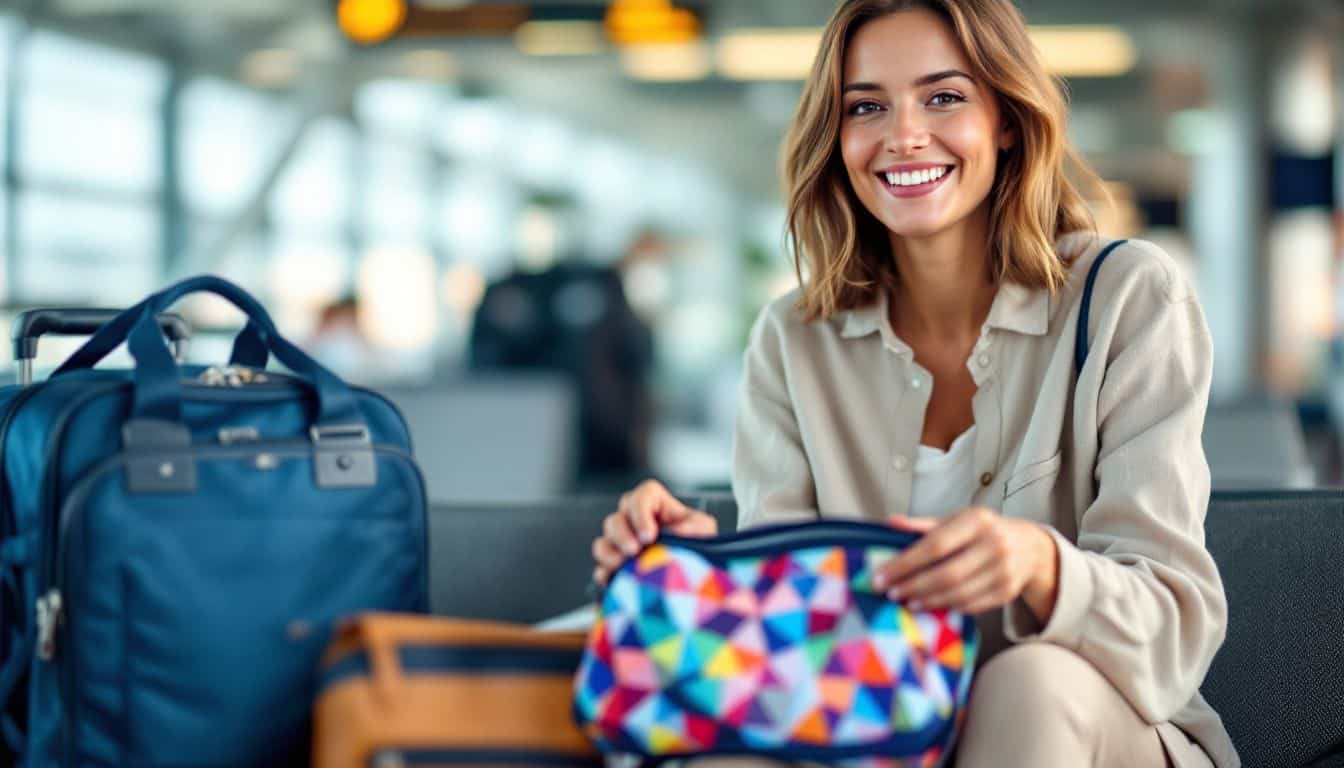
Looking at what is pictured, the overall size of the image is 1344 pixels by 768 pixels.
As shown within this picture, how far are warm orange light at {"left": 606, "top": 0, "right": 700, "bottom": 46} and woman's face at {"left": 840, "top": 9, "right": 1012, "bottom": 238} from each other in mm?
7063

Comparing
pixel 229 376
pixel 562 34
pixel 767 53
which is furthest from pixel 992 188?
pixel 767 53

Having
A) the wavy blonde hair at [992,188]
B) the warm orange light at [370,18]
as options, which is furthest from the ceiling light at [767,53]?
the wavy blonde hair at [992,188]

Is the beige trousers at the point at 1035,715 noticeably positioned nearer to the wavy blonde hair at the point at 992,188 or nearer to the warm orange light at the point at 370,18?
the wavy blonde hair at the point at 992,188

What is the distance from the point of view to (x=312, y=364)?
1.86m

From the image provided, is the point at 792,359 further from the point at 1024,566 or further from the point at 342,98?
the point at 342,98

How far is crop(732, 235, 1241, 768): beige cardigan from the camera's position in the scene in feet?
5.51

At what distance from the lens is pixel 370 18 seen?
864 centimetres

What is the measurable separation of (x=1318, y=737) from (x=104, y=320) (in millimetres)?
1812

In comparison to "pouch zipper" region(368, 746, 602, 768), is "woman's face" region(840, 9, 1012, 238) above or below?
above

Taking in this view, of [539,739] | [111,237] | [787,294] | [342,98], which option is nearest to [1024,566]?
[539,739]

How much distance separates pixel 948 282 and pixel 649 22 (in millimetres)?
7252

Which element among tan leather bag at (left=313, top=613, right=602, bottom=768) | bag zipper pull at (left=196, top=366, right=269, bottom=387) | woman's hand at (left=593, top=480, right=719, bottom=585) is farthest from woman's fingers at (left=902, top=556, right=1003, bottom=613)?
bag zipper pull at (left=196, top=366, right=269, bottom=387)

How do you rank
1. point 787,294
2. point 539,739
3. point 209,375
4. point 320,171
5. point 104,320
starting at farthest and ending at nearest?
point 320,171 < point 787,294 < point 104,320 < point 209,375 < point 539,739

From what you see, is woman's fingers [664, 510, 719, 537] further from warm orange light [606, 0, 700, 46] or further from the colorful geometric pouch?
warm orange light [606, 0, 700, 46]
